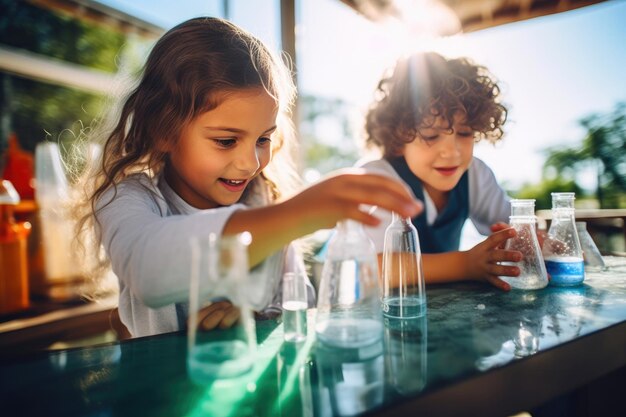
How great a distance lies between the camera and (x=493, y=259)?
0.95 metres

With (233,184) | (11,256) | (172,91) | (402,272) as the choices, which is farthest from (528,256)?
(11,256)

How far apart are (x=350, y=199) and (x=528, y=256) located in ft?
2.01

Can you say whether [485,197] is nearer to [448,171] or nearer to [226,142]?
[448,171]

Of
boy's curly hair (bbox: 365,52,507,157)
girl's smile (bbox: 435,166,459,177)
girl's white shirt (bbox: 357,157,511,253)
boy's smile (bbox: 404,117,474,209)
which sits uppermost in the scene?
boy's curly hair (bbox: 365,52,507,157)

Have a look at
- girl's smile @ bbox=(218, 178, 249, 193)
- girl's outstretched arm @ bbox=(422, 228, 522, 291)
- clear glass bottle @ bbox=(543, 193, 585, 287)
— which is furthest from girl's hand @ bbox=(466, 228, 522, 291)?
girl's smile @ bbox=(218, 178, 249, 193)

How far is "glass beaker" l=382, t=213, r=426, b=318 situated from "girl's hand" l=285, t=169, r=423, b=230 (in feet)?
0.95

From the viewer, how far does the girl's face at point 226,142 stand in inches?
37.3

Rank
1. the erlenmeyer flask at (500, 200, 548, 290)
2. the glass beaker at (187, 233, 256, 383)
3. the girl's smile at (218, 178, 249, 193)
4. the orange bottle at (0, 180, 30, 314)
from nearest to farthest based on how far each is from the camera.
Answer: the glass beaker at (187, 233, 256, 383)
the erlenmeyer flask at (500, 200, 548, 290)
the girl's smile at (218, 178, 249, 193)
the orange bottle at (0, 180, 30, 314)

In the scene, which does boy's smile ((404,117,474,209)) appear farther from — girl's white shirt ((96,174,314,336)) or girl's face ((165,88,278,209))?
girl's white shirt ((96,174,314,336))

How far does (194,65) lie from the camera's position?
1.00 meters

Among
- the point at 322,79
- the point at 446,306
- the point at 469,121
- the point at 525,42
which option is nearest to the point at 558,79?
the point at 525,42

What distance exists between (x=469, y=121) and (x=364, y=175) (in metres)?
1.00

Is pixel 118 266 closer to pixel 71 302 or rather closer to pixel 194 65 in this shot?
pixel 194 65

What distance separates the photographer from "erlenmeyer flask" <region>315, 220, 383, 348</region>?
1.97 ft
